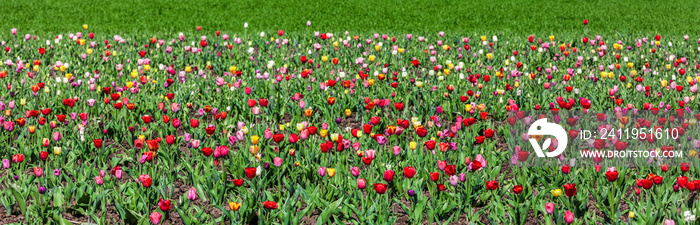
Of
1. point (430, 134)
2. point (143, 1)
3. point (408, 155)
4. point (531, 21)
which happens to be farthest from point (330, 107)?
point (143, 1)

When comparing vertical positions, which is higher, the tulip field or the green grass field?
the tulip field

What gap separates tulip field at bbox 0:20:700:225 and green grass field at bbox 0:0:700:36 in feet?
14.8

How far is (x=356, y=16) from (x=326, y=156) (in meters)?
8.84

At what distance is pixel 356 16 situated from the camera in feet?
42.4

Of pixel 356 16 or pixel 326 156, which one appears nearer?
pixel 326 156

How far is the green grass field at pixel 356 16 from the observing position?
38.0 feet

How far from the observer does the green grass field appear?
11.6 m

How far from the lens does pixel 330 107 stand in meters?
5.55

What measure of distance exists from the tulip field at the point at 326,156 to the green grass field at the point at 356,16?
177 inches

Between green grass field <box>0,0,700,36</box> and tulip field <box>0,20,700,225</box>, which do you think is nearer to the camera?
tulip field <box>0,20,700,225</box>

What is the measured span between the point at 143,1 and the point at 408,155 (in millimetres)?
Answer: 11678

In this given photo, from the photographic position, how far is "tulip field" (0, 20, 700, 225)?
354cm

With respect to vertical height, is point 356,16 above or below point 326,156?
below

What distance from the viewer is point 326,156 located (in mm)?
4359
